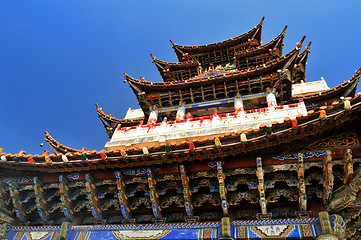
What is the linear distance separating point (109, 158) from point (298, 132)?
4.68 metres

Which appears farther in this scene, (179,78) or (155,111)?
(179,78)

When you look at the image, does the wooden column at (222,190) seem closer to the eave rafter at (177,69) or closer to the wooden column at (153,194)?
the wooden column at (153,194)

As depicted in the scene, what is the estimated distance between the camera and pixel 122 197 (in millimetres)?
7379

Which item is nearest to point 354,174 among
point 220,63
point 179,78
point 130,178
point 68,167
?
point 130,178

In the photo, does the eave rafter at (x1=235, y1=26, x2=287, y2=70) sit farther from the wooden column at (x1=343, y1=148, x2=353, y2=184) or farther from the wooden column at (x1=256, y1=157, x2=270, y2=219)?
the wooden column at (x1=343, y1=148, x2=353, y2=184)

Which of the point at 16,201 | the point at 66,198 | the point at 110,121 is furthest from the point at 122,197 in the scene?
the point at 110,121

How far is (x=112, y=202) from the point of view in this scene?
25.4ft

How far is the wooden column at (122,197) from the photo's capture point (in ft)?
24.2

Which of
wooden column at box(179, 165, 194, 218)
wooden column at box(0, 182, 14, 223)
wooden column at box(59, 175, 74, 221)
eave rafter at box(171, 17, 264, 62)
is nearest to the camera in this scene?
wooden column at box(179, 165, 194, 218)

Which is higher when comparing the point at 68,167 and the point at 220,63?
the point at 220,63

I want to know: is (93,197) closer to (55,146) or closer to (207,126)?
(207,126)

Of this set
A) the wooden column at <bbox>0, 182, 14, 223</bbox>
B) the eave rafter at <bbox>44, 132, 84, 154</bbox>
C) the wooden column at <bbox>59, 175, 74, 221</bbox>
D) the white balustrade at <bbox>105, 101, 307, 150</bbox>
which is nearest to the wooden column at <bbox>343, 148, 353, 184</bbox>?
the white balustrade at <bbox>105, 101, 307, 150</bbox>

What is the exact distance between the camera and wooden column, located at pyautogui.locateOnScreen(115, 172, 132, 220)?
7.38m

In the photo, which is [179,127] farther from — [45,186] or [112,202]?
[45,186]
